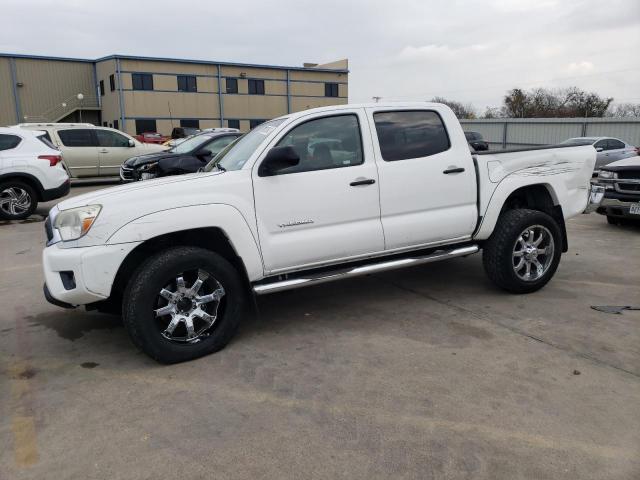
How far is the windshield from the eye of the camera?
14.9ft

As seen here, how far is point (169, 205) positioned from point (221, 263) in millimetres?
582

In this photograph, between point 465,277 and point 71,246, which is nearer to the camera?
point 71,246

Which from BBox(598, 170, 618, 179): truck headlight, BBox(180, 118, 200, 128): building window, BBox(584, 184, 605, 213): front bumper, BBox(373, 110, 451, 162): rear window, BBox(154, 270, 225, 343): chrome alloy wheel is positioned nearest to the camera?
BBox(154, 270, 225, 343): chrome alloy wheel

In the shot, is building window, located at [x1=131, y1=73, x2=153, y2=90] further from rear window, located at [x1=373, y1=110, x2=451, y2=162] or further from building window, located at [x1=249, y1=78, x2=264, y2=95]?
rear window, located at [x1=373, y1=110, x2=451, y2=162]

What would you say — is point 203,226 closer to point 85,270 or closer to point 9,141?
point 85,270

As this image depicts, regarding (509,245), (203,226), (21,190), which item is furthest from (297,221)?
(21,190)

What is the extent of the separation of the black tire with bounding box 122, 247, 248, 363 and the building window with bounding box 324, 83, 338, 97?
49.2 meters

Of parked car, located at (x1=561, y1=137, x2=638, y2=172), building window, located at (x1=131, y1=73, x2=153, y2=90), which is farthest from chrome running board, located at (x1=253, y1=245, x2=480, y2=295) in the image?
building window, located at (x1=131, y1=73, x2=153, y2=90)

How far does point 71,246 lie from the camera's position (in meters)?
3.83

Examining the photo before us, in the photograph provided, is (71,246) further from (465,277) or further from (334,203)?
(465,277)

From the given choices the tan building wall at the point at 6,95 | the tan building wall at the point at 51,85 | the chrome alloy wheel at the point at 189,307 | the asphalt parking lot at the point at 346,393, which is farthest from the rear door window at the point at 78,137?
the tan building wall at the point at 6,95

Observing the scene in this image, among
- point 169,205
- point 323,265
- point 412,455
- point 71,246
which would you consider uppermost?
point 169,205

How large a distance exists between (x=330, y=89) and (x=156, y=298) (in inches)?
1972

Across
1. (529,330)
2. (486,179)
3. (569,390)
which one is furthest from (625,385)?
(486,179)
